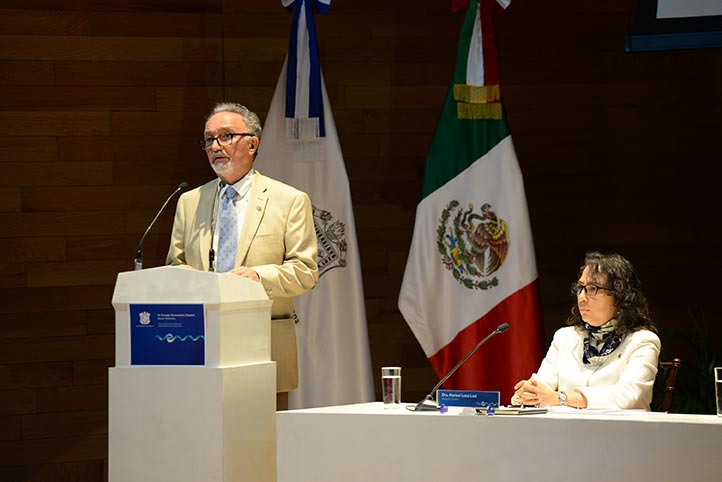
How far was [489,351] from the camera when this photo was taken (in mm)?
4590

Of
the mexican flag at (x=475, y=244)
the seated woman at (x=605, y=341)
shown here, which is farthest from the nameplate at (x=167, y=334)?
the mexican flag at (x=475, y=244)

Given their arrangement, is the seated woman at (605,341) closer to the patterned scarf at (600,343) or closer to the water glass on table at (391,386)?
the patterned scarf at (600,343)

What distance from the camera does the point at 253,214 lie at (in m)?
3.34

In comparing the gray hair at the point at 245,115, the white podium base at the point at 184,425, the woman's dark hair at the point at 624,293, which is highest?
the gray hair at the point at 245,115

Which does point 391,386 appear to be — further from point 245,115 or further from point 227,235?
point 245,115

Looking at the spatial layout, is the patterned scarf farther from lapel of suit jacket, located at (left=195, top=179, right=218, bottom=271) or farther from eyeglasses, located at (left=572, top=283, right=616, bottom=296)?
lapel of suit jacket, located at (left=195, top=179, right=218, bottom=271)

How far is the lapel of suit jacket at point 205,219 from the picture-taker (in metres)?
3.33

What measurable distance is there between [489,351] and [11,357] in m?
2.32

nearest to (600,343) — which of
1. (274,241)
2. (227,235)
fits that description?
(274,241)

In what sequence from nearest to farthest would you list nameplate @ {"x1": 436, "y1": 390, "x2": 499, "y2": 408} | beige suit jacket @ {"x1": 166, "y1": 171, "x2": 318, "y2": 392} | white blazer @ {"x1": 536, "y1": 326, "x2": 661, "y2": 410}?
nameplate @ {"x1": 436, "y1": 390, "x2": 499, "y2": 408}
white blazer @ {"x1": 536, "y1": 326, "x2": 661, "y2": 410}
beige suit jacket @ {"x1": 166, "y1": 171, "x2": 318, "y2": 392}

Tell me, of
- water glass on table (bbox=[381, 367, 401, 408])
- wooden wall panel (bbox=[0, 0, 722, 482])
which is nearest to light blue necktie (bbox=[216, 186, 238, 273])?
water glass on table (bbox=[381, 367, 401, 408])

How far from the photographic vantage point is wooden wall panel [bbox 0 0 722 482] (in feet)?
16.3

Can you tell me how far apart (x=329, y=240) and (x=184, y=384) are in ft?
6.37

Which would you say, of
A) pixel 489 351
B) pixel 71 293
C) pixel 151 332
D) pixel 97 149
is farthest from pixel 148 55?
pixel 151 332
